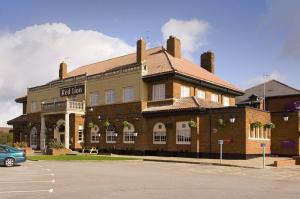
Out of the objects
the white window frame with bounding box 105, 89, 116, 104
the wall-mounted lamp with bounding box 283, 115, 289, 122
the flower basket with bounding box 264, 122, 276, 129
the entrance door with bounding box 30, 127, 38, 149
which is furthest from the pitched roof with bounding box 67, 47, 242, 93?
the entrance door with bounding box 30, 127, 38, 149

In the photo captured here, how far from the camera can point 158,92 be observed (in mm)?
39062

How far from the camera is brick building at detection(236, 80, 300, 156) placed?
37312mm

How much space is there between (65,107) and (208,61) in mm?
17890

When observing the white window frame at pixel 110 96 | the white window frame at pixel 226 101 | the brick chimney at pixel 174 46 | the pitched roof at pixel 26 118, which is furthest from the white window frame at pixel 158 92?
the pitched roof at pixel 26 118

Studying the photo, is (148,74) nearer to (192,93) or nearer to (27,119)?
(192,93)

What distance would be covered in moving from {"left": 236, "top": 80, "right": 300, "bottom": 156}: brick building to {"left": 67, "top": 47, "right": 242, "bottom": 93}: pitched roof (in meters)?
3.31

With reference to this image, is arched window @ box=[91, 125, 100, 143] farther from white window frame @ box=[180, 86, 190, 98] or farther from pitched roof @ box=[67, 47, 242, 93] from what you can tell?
white window frame @ box=[180, 86, 190, 98]

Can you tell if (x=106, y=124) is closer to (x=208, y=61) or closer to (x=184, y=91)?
(x=184, y=91)

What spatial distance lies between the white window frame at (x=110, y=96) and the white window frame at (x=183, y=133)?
9.09 metres

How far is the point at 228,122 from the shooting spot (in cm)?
3294

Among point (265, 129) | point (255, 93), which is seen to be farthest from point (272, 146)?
point (255, 93)

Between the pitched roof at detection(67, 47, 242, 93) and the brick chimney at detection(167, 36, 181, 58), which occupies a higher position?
the brick chimney at detection(167, 36, 181, 58)

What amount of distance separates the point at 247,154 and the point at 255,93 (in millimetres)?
18066

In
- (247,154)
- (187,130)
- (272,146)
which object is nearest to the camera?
(247,154)
